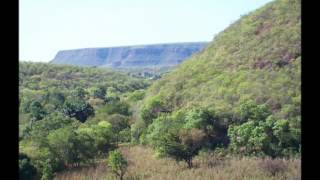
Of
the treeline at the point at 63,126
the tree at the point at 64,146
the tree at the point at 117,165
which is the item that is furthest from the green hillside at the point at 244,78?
the tree at the point at 64,146

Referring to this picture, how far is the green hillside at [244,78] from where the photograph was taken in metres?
13.0

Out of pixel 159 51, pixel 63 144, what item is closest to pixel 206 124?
pixel 63 144

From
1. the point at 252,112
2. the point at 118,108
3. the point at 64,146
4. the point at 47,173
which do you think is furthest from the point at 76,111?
the point at 47,173

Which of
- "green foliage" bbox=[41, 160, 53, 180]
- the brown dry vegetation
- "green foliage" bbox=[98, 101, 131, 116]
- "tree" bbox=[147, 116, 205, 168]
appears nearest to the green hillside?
"tree" bbox=[147, 116, 205, 168]

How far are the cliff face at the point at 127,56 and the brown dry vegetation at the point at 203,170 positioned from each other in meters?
35.2

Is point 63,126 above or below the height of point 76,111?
below

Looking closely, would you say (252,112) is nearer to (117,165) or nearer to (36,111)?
(117,165)

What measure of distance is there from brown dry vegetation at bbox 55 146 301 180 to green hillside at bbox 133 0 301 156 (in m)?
0.86

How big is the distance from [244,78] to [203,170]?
16.0ft

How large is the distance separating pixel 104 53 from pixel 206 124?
139 feet

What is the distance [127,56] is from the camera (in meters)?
53.8

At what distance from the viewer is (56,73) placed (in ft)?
88.0

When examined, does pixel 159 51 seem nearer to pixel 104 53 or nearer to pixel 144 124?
pixel 104 53
